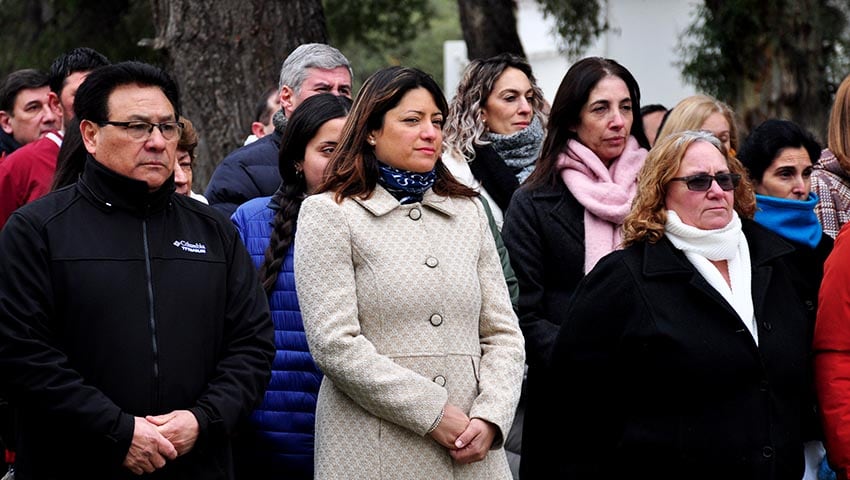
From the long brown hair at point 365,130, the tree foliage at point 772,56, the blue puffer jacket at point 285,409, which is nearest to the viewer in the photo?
the long brown hair at point 365,130

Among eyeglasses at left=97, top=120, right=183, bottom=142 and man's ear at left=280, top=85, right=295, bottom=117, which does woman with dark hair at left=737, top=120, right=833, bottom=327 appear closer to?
man's ear at left=280, top=85, right=295, bottom=117

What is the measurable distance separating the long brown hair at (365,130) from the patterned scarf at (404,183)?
4 cm

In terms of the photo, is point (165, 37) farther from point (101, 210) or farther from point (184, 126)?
point (101, 210)

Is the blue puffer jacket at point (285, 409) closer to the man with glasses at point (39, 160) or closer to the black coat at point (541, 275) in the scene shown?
the black coat at point (541, 275)

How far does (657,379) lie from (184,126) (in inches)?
96.4

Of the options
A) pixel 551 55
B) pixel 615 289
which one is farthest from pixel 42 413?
pixel 551 55

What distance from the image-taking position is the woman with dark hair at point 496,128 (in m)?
6.02

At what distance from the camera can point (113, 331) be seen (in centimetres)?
406

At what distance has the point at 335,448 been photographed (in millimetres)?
4426

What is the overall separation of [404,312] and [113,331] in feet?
3.15

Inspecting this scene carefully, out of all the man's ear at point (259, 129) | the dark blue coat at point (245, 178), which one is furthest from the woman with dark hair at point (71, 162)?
the man's ear at point (259, 129)

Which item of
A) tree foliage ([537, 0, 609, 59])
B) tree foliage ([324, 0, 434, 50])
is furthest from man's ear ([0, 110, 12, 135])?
tree foliage ([324, 0, 434, 50])

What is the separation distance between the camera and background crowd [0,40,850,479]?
4066 millimetres

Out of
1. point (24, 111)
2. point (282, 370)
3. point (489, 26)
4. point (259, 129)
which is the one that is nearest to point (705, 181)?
point (282, 370)
